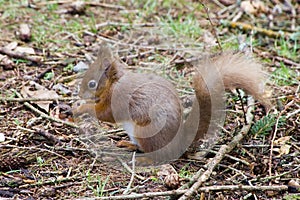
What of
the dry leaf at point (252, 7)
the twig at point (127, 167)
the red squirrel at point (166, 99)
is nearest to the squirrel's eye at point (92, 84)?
the red squirrel at point (166, 99)

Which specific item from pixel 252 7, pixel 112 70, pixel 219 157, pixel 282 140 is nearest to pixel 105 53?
pixel 112 70

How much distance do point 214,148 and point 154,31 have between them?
1.65 m

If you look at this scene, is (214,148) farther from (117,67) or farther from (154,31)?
(154,31)

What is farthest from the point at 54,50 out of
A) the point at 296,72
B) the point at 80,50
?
the point at 296,72

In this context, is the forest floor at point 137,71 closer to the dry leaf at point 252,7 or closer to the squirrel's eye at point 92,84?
the dry leaf at point 252,7

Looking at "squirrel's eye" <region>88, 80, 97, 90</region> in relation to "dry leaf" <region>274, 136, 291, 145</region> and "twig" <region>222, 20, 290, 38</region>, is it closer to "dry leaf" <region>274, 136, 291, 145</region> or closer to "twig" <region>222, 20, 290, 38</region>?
"dry leaf" <region>274, 136, 291, 145</region>

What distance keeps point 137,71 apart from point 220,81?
114 centimetres

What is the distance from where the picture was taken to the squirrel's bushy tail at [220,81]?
247 centimetres

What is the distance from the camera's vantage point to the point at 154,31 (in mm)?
4160

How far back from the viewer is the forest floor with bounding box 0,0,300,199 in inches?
94.6

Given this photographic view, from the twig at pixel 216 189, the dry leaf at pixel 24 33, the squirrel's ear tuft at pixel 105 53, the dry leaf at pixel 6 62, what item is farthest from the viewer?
the dry leaf at pixel 24 33

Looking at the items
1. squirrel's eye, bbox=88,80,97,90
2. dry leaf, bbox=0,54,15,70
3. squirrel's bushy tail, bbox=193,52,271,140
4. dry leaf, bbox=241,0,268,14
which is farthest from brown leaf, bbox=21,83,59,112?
dry leaf, bbox=241,0,268,14

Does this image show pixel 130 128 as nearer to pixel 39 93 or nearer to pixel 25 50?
pixel 39 93

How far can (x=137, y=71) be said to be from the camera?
3.55 meters
